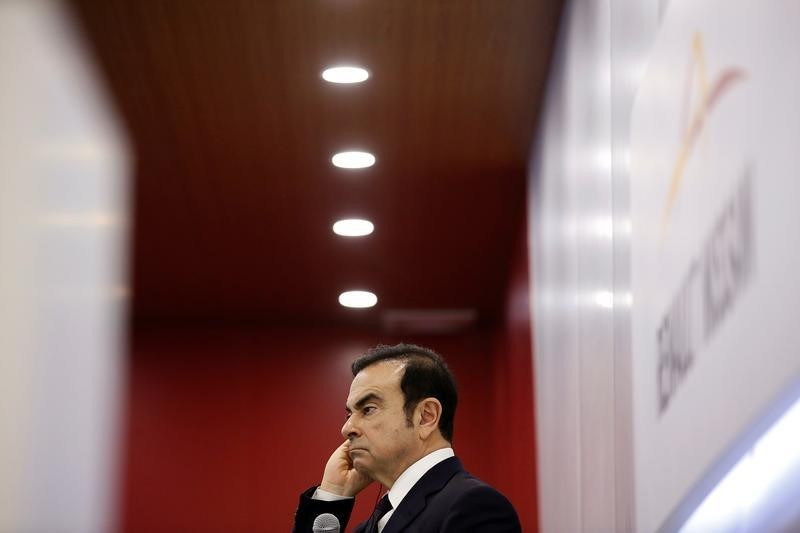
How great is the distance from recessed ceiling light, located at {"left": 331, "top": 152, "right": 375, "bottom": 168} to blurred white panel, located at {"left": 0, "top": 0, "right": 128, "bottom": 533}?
3.79m

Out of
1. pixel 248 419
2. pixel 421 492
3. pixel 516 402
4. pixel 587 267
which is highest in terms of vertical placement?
pixel 248 419

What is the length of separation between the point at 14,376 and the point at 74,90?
30cm

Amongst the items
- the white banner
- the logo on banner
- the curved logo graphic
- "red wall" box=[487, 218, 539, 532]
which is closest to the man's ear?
the white banner

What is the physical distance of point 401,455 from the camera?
2771 mm

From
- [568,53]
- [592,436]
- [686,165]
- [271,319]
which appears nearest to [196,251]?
[271,319]

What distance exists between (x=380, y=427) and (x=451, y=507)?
0.43m

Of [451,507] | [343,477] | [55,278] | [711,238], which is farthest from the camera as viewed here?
[343,477]

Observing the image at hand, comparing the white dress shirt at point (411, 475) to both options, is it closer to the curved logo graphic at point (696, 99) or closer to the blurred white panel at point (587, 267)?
the blurred white panel at point (587, 267)

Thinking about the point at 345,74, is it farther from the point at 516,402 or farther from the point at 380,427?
the point at 516,402

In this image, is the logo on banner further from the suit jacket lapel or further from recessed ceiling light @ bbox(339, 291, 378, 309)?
recessed ceiling light @ bbox(339, 291, 378, 309)

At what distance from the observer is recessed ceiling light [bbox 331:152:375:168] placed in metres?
4.98

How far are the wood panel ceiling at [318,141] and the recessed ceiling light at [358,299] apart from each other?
0.19ft

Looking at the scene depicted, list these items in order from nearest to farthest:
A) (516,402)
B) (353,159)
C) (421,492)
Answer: (421,492) < (353,159) < (516,402)

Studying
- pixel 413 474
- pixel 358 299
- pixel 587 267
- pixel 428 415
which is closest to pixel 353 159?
pixel 358 299
